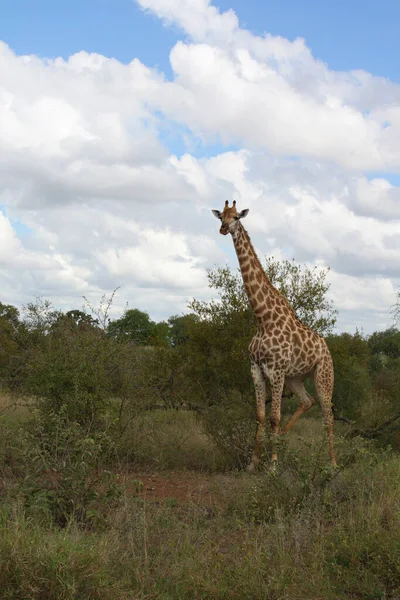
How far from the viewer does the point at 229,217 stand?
1038 centimetres

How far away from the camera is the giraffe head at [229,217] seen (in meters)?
10.3

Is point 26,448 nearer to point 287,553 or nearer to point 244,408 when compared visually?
point 287,553

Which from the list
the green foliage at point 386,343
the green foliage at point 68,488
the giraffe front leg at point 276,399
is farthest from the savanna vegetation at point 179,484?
the green foliage at point 386,343

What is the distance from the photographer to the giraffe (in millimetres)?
10195

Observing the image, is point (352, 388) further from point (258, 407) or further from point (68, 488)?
point (68, 488)

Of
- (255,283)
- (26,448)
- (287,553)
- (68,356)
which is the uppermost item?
(255,283)

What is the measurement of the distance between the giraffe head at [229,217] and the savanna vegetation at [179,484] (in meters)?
2.80

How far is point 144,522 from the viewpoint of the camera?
6137mm

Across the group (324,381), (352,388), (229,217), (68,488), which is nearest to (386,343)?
(352,388)

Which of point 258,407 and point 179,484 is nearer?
point 179,484

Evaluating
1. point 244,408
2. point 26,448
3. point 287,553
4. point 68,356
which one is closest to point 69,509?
point 26,448

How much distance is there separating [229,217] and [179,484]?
3937 mm

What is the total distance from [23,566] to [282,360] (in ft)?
19.3

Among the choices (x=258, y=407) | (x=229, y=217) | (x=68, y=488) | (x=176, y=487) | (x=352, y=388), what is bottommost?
(x=176, y=487)
